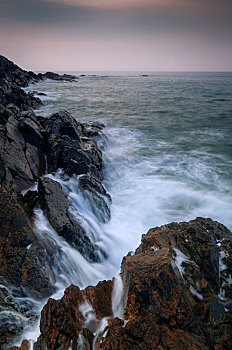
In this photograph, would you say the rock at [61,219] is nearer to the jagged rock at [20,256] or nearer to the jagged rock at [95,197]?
the jagged rock at [20,256]

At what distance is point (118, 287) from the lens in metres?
4.24

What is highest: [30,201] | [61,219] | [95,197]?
[30,201]

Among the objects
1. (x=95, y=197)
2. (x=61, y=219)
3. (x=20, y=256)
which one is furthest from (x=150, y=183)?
(x=20, y=256)

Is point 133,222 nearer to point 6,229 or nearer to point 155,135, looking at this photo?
point 6,229

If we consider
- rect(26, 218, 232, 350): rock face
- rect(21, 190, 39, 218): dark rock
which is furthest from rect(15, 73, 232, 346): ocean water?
rect(26, 218, 232, 350): rock face

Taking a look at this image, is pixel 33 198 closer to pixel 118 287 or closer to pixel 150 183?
pixel 118 287

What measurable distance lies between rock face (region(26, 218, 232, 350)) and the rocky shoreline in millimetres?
13

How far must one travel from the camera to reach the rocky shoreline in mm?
3145

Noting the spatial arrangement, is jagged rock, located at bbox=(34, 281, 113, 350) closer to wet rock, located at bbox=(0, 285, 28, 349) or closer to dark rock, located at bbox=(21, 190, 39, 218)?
wet rock, located at bbox=(0, 285, 28, 349)

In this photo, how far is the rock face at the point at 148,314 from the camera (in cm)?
302

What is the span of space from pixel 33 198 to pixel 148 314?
226 inches

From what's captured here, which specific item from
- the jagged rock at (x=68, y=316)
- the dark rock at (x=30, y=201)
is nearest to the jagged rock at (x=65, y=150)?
the dark rock at (x=30, y=201)

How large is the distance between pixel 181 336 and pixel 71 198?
21.9 ft

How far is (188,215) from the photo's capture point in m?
10.3
